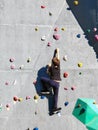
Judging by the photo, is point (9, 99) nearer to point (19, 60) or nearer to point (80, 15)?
point (19, 60)

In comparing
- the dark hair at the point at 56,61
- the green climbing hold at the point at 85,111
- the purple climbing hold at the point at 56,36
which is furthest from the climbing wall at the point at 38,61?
the dark hair at the point at 56,61

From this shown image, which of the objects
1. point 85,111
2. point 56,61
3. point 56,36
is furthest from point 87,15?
point 85,111

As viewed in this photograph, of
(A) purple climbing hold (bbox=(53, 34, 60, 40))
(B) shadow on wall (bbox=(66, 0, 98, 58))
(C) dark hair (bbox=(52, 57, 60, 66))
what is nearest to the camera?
Answer: (C) dark hair (bbox=(52, 57, 60, 66))

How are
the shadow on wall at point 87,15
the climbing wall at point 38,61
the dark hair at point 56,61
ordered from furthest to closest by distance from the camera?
the shadow on wall at point 87,15 < the climbing wall at point 38,61 < the dark hair at point 56,61

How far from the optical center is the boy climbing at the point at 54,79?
10.2m

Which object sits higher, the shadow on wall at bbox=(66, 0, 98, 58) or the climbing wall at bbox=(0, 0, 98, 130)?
the shadow on wall at bbox=(66, 0, 98, 58)

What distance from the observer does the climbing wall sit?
10.3 metres

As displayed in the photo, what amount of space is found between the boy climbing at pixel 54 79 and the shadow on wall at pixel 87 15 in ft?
2.67

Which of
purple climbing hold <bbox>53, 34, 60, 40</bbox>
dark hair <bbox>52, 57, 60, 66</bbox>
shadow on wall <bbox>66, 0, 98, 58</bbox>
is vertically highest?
shadow on wall <bbox>66, 0, 98, 58</bbox>

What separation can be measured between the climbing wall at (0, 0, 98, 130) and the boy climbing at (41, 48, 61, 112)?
0.49ft

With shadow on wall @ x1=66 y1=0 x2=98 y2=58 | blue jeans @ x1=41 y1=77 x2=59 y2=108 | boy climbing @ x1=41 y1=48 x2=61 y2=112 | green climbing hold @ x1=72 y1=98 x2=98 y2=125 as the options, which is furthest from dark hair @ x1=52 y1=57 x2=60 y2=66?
green climbing hold @ x1=72 y1=98 x2=98 y2=125

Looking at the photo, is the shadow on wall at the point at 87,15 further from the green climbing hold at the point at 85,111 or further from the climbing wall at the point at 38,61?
the green climbing hold at the point at 85,111

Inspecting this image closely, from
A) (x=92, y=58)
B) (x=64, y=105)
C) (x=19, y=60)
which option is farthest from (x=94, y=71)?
(x=19, y=60)

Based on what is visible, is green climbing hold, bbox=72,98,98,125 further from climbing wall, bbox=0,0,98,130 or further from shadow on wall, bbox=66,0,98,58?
shadow on wall, bbox=66,0,98,58
